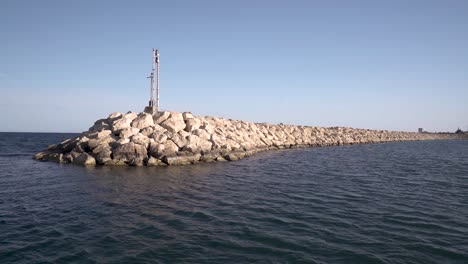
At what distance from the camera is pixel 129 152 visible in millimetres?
22812

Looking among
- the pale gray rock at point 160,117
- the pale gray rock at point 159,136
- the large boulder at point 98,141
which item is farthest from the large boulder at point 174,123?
the large boulder at point 98,141

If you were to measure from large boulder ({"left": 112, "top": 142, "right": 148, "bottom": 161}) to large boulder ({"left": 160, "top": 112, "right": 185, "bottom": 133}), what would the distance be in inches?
146

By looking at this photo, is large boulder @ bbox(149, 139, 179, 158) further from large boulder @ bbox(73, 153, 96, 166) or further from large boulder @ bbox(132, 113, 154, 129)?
large boulder @ bbox(73, 153, 96, 166)

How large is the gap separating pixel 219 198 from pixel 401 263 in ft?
23.9

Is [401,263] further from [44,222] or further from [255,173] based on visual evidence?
[255,173]

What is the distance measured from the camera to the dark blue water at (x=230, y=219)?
289 inches

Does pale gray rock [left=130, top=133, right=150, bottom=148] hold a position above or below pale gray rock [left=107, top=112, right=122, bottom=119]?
below

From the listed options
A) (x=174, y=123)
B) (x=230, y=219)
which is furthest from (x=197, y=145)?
(x=230, y=219)

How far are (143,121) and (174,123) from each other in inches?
98.8

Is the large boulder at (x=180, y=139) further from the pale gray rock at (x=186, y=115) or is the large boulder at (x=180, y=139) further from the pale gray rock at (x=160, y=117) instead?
the pale gray rock at (x=186, y=115)

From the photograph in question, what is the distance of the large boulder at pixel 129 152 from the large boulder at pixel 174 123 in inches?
146

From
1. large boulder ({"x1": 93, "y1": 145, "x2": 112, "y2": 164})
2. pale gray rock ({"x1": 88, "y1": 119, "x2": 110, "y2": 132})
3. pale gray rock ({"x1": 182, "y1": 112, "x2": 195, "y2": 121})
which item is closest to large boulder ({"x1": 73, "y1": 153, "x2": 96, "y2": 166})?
large boulder ({"x1": 93, "y1": 145, "x2": 112, "y2": 164})

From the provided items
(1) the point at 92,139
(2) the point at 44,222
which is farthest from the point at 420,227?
(1) the point at 92,139

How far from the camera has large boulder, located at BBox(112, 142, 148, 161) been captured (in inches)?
890
